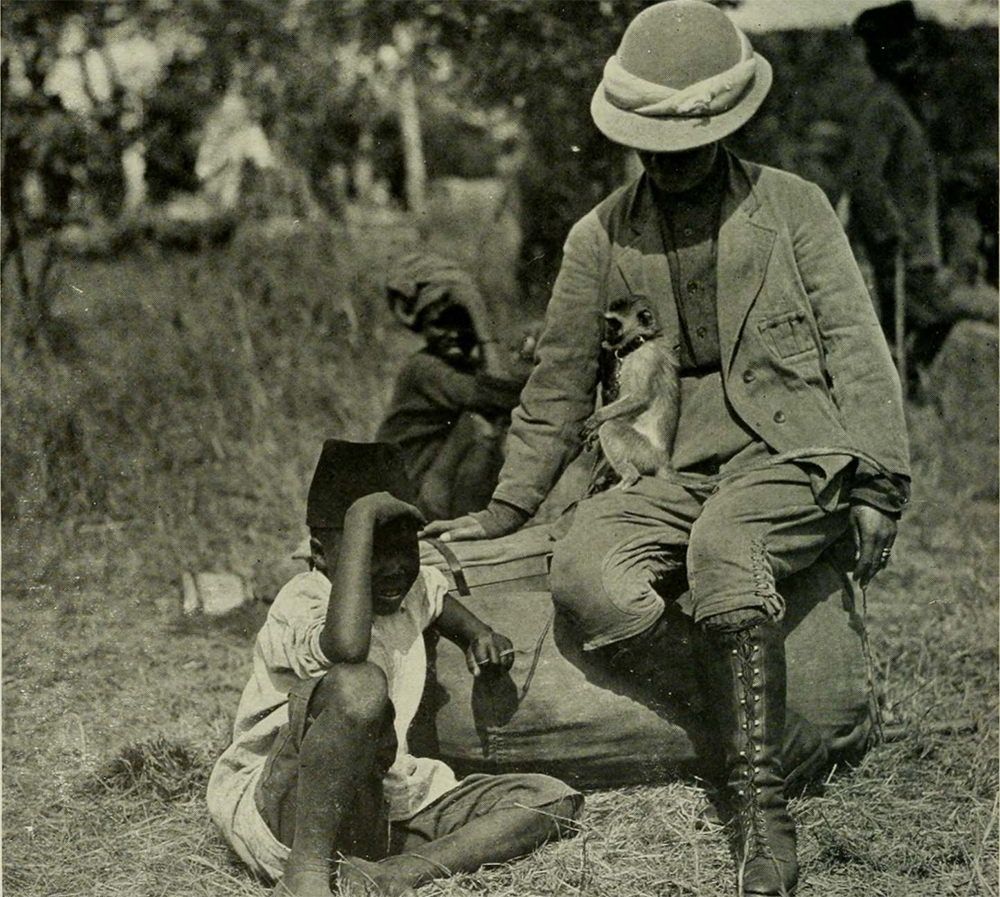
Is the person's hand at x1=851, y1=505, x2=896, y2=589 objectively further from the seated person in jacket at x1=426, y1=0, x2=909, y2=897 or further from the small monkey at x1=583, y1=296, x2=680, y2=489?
the small monkey at x1=583, y1=296, x2=680, y2=489

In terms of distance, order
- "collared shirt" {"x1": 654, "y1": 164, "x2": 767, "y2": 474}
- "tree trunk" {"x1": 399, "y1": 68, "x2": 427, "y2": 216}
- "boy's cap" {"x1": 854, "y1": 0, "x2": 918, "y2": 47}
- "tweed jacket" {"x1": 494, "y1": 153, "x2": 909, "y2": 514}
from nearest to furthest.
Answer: "tweed jacket" {"x1": 494, "y1": 153, "x2": 909, "y2": 514} < "collared shirt" {"x1": 654, "y1": 164, "x2": 767, "y2": 474} < "boy's cap" {"x1": 854, "y1": 0, "x2": 918, "y2": 47} < "tree trunk" {"x1": 399, "y1": 68, "x2": 427, "y2": 216}

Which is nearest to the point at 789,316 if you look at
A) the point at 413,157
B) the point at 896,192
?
the point at 896,192

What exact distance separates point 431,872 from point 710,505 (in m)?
1.27

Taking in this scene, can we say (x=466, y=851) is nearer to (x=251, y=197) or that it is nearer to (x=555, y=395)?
(x=555, y=395)

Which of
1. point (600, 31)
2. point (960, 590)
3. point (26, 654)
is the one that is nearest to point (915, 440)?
point (960, 590)

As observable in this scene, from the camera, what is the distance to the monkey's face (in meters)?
4.10

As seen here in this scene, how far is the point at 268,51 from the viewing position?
30.3 ft

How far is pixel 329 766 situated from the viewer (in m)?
3.22

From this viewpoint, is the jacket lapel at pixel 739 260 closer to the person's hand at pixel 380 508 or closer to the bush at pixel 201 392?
the person's hand at pixel 380 508

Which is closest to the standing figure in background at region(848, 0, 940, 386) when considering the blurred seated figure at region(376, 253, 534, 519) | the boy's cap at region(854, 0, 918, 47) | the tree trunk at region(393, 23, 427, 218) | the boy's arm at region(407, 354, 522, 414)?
the boy's cap at region(854, 0, 918, 47)

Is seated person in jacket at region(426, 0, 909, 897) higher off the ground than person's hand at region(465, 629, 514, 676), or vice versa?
seated person in jacket at region(426, 0, 909, 897)

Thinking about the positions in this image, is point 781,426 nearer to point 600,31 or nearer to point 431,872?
point 431,872

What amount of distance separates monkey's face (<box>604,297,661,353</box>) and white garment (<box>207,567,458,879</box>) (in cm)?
104

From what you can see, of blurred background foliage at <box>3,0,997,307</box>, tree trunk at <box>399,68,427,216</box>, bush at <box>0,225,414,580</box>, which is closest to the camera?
bush at <box>0,225,414,580</box>
